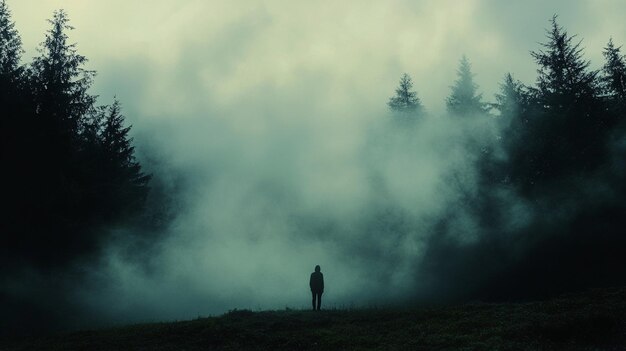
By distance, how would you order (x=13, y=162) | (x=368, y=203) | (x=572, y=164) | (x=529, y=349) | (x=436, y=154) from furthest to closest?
1. (x=368, y=203)
2. (x=436, y=154)
3. (x=572, y=164)
4. (x=13, y=162)
5. (x=529, y=349)

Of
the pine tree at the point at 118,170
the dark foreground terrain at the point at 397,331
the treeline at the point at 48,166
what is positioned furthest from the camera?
the pine tree at the point at 118,170

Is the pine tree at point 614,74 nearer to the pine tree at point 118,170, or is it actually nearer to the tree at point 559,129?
the tree at point 559,129

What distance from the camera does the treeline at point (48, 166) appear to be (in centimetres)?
2312

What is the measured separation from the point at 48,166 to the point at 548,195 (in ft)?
94.7

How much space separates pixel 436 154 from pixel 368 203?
26.0ft

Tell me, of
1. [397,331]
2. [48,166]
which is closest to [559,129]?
[397,331]

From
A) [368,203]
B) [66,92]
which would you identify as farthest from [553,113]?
[66,92]

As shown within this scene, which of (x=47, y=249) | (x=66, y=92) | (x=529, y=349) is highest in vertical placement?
(x=66, y=92)

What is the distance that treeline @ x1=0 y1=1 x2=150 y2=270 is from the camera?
23125 mm

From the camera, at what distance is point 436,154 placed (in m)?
38.4

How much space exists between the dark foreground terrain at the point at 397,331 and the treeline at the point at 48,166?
7.02 m

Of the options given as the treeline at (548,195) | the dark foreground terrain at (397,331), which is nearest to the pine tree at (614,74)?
the treeline at (548,195)

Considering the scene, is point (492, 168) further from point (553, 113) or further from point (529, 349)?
point (529, 349)

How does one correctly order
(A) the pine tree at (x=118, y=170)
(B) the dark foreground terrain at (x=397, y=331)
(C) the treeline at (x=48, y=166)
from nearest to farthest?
(B) the dark foreground terrain at (x=397, y=331), (C) the treeline at (x=48, y=166), (A) the pine tree at (x=118, y=170)
